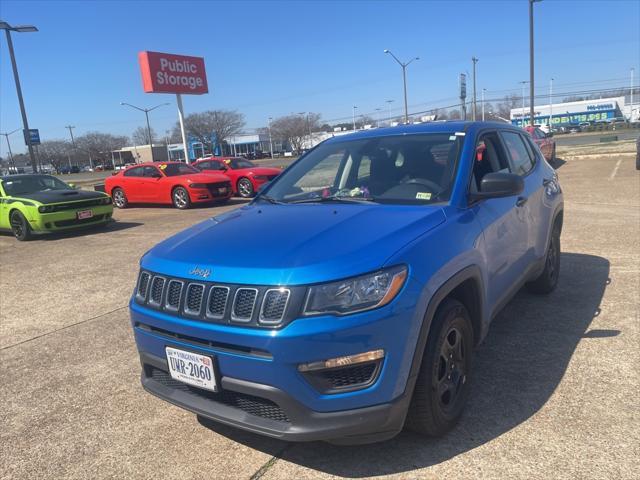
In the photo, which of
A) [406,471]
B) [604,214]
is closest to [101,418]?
[406,471]

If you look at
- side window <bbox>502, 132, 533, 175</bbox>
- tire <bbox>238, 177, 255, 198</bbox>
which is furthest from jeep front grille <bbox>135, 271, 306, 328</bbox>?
tire <bbox>238, 177, 255, 198</bbox>

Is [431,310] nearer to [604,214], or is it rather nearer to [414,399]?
[414,399]

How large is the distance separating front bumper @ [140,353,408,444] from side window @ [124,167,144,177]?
47.2 feet

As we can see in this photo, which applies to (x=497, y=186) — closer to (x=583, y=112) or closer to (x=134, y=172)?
(x=134, y=172)

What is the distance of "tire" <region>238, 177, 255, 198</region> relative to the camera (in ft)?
54.7

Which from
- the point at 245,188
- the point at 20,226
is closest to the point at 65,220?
the point at 20,226

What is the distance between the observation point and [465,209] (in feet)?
10.1

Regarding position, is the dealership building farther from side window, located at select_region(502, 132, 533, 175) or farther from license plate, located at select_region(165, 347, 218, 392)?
license plate, located at select_region(165, 347, 218, 392)

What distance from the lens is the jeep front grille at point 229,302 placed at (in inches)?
88.5

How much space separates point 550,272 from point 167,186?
12.2m

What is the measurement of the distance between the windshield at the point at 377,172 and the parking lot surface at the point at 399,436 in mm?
1395

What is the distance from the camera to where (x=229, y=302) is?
7.70 feet

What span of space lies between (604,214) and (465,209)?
25.0 ft

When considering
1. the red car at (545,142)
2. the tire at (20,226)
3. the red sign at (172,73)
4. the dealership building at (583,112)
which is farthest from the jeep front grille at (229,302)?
the dealership building at (583,112)
